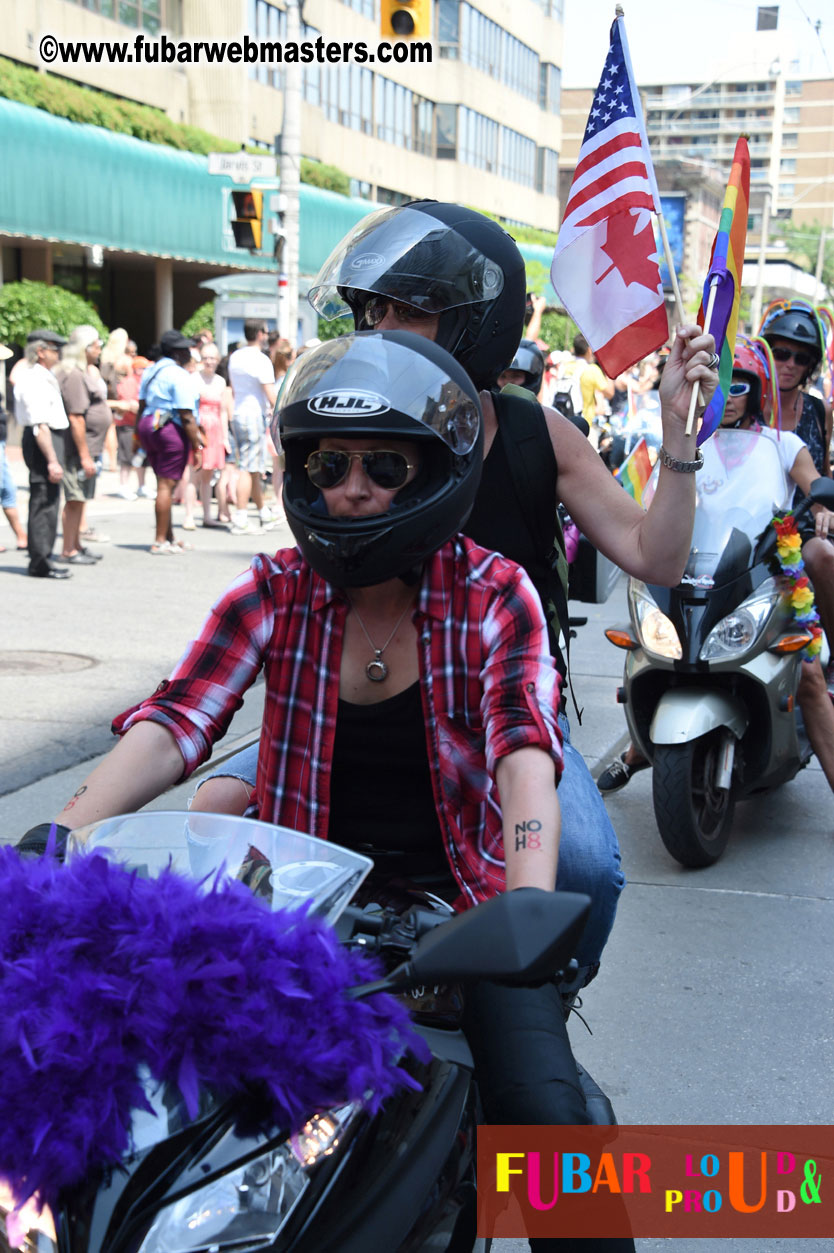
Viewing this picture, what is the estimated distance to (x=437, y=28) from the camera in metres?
56.7

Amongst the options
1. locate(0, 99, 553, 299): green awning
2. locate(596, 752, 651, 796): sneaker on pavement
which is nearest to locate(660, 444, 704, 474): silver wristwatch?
locate(596, 752, 651, 796): sneaker on pavement

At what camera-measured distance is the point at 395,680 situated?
236cm

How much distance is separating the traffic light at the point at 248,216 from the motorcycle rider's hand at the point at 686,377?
14871 mm

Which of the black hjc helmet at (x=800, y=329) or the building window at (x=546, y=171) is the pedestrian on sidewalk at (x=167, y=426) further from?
the building window at (x=546, y=171)

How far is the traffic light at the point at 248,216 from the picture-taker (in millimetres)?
17141

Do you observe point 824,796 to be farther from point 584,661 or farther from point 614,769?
point 584,661

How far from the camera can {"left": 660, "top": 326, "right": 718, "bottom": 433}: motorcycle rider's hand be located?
3.00 metres

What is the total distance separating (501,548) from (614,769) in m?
3.41

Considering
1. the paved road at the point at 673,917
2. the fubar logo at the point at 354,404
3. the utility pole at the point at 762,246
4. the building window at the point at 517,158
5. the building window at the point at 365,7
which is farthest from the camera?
the building window at the point at 517,158

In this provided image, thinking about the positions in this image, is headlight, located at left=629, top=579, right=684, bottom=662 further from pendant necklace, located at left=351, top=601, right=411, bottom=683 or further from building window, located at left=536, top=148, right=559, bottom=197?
building window, located at left=536, top=148, right=559, bottom=197

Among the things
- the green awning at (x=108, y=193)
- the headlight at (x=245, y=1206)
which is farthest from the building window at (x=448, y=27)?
the headlight at (x=245, y=1206)

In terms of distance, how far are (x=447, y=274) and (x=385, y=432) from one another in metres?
0.86

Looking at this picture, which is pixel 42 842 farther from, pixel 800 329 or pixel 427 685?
pixel 800 329

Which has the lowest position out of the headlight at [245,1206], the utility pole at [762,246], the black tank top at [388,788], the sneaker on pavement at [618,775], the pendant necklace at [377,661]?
the sneaker on pavement at [618,775]
